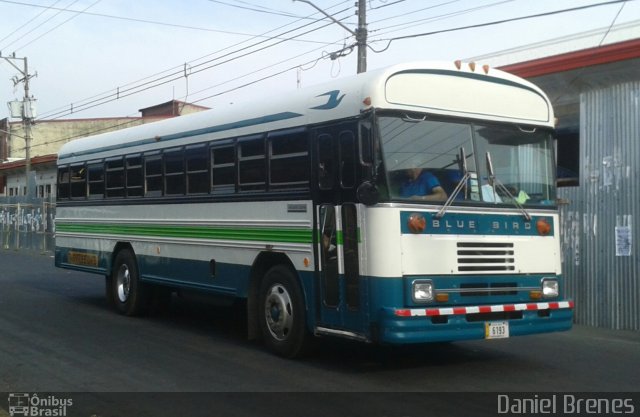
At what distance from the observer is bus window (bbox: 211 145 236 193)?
10281 mm

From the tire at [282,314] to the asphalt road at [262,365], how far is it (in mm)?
215

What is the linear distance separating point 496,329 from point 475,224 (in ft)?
3.65

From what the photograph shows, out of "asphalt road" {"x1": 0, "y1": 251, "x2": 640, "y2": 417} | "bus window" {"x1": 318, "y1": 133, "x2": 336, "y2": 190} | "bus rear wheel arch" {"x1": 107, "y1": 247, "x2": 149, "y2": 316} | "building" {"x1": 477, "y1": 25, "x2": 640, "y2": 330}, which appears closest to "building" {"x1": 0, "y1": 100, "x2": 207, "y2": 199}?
→ "bus rear wheel arch" {"x1": 107, "y1": 247, "x2": 149, "y2": 316}

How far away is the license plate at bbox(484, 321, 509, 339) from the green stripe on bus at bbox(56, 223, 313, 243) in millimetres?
2145

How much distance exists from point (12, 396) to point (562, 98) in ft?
33.1

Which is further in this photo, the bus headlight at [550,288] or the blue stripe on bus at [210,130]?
the blue stripe on bus at [210,130]

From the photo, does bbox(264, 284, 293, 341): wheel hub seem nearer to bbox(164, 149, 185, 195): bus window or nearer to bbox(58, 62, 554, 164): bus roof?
bbox(58, 62, 554, 164): bus roof

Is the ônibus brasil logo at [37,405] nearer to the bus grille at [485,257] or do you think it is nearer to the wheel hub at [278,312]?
the wheel hub at [278,312]

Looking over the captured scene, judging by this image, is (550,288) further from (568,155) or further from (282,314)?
(568,155)

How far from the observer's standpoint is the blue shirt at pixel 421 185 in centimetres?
798

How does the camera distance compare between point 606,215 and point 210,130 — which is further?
point 606,215

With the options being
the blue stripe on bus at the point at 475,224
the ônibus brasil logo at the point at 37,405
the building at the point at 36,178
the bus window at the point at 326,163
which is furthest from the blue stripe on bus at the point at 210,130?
the building at the point at 36,178

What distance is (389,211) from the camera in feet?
25.6

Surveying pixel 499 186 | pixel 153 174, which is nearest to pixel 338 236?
pixel 499 186
